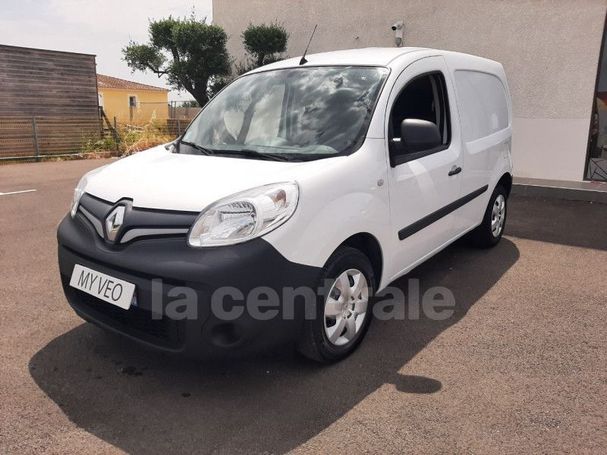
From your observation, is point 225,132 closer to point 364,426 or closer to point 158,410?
point 158,410

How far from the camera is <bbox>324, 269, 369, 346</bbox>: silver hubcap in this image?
2712mm

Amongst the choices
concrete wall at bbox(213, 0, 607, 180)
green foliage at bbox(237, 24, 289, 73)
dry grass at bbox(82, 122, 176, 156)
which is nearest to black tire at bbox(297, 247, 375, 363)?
concrete wall at bbox(213, 0, 607, 180)

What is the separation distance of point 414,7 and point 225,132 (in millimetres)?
8041

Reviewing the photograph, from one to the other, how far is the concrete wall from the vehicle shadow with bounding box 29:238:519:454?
6.77m

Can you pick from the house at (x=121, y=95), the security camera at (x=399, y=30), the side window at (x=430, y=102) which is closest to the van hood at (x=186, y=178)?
the side window at (x=430, y=102)

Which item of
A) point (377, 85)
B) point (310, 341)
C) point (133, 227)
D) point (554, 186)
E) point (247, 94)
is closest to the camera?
point (133, 227)

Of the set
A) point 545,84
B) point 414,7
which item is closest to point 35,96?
point 414,7

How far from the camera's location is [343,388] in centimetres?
261

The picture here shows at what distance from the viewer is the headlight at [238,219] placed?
2293 mm

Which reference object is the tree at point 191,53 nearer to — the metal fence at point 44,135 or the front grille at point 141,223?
the metal fence at point 44,135

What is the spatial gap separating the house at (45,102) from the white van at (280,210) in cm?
1355

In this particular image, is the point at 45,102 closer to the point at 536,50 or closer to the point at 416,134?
the point at 536,50

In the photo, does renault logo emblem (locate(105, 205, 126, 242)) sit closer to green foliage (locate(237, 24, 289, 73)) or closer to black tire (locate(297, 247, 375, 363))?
black tire (locate(297, 247, 375, 363))

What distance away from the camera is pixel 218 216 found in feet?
7.63
